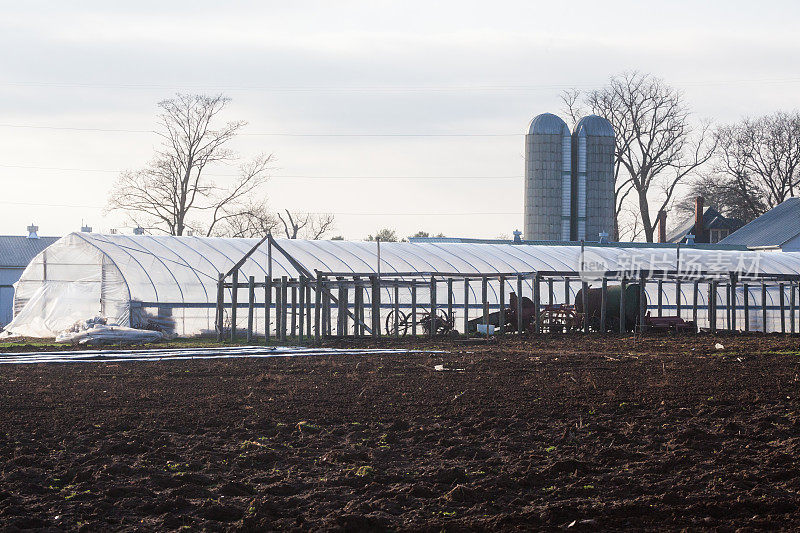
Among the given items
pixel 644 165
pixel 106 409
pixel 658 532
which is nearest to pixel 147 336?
pixel 106 409

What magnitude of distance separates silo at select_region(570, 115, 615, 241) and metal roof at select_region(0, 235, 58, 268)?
28.1 m

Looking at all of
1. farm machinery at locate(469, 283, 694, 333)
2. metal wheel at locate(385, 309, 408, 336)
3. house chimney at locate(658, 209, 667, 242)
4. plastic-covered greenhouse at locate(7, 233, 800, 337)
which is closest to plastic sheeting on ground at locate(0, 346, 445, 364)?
plastic-covered greenhouse at locate(7, 233, 800, 337)

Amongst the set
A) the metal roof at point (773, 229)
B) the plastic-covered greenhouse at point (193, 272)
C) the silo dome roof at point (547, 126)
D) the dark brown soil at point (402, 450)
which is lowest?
the dark brown soil at point (402, 450)

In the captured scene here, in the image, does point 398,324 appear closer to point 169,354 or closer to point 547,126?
point 169,354

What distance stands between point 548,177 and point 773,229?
15.0 meters

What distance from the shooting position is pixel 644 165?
60562 millimetres

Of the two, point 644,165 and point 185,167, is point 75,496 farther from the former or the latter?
point 644,165

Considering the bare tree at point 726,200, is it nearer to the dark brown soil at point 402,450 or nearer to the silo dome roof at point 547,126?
the silo dome roof at point 547,126

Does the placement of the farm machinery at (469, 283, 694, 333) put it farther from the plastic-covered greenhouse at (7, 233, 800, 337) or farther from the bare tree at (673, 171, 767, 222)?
the bare tree at (673, 171, 767, 222)

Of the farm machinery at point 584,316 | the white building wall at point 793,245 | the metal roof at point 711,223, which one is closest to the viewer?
the farm machinery at point 584,316

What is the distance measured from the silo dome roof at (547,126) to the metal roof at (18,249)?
26655 mm

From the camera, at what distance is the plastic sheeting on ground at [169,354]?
2038 cm

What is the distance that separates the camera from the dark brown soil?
710cm

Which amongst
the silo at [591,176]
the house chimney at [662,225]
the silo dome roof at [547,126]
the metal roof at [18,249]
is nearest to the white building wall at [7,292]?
the metal roof at [18,249]
